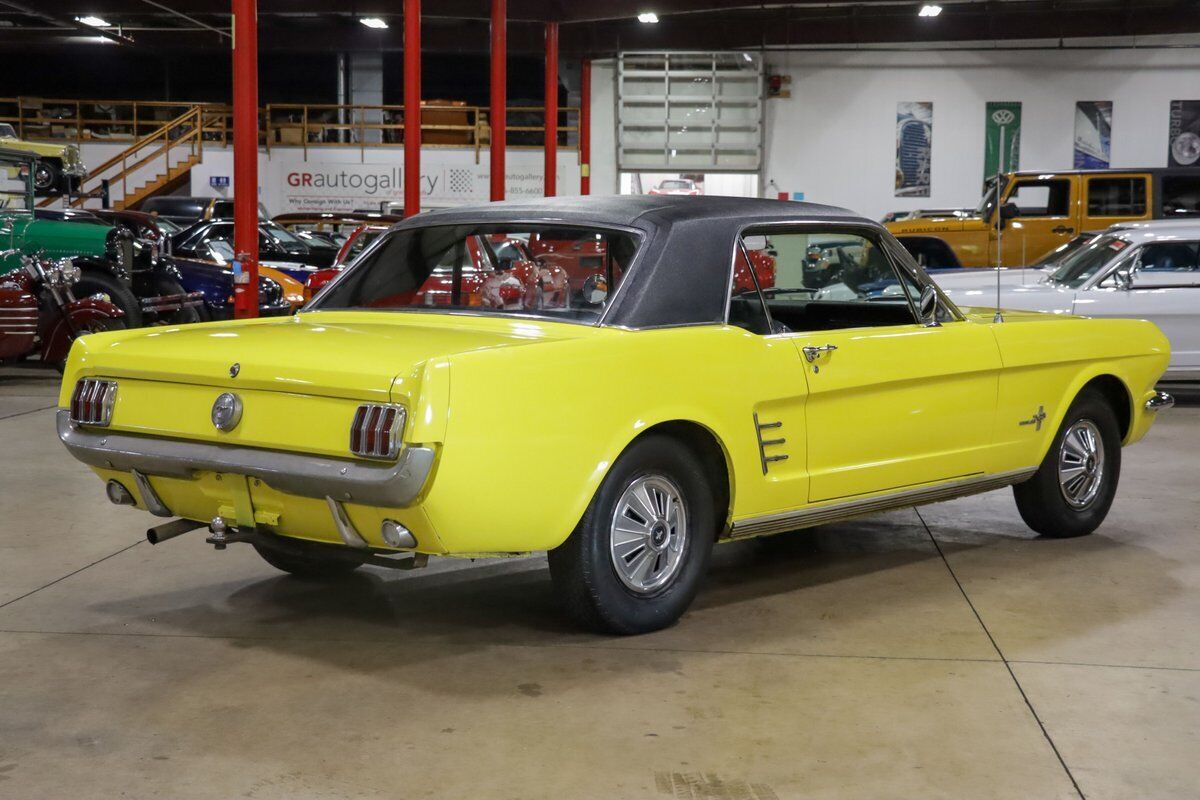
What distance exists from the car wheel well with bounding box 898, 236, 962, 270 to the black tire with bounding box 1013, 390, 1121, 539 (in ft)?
37.7

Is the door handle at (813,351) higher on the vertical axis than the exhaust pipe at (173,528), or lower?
higher

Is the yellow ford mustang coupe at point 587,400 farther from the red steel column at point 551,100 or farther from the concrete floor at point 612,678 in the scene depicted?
the red steel column at point 551,100

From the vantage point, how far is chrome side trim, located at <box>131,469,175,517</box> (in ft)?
15.6

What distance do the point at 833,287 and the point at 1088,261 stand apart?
718cm

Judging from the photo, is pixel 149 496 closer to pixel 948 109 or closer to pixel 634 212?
pixel 634 212

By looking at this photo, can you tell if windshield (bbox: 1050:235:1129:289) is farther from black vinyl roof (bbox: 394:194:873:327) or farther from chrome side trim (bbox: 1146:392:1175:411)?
black vinyl roof (bbox: 394:194:873:327)

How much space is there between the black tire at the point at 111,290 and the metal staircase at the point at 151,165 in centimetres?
2016

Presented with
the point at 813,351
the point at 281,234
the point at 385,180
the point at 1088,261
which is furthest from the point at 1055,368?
the point at 385,180

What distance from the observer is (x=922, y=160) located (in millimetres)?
32312

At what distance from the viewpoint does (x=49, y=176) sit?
880 inches

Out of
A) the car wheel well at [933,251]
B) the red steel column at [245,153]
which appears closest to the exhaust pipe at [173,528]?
the red steel column at [245,153]

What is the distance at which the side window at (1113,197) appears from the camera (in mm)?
19203

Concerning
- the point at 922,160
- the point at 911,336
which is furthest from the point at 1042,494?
the point at 922,160

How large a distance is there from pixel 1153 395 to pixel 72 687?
4970mm
